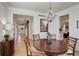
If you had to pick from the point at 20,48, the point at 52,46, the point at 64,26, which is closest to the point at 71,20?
the point at 64,26

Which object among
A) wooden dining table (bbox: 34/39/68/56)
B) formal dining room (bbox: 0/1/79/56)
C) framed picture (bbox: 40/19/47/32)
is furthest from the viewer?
framed picture (bbox: 40/19/47/32)

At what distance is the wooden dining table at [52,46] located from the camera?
1983mm

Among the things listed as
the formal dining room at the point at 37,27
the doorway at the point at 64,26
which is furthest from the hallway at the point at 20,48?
the doorway at the point at 64,26

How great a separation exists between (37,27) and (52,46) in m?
0.55

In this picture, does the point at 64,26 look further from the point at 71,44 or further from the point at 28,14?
the point at 28,14

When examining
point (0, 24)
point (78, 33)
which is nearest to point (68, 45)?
point (78, 33)

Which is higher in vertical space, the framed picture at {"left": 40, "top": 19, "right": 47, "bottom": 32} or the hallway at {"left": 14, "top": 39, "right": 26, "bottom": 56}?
the framed picture at {"left": 40, "top": 19, "right": 47, "bottom": 32}

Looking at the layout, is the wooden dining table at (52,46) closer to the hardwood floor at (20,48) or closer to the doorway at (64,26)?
the doorway at (64,26)

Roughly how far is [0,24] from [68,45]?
59.0 inches

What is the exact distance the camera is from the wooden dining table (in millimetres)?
1983

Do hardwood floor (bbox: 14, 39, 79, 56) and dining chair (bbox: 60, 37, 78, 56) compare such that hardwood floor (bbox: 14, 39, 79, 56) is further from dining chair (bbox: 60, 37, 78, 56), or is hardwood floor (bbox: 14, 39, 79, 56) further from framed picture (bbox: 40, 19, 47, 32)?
dining chair (bbox: 60, 37, 78, 56)

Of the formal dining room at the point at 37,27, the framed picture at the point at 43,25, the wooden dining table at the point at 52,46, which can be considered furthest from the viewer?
the framed picture at the point at 43,25

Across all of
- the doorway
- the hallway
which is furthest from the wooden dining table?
the hallway

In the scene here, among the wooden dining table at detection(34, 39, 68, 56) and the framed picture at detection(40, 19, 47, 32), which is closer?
the wooden dining table at detection(34, 39, 68, 56)
